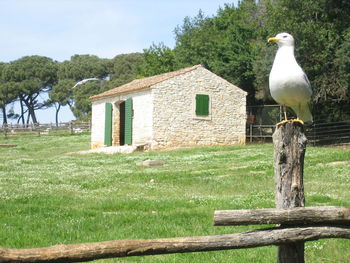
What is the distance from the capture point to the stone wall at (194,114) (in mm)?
28125

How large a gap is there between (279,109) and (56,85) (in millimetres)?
57937

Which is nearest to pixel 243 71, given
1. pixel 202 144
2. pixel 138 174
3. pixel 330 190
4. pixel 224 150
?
pixel 202 144

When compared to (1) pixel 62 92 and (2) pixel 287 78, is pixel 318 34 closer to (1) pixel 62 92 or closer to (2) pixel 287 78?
(2) pixel 287 78

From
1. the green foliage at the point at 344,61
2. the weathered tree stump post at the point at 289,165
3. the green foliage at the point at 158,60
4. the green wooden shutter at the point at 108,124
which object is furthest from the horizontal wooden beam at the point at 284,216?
the green foliage at the point at 158,60

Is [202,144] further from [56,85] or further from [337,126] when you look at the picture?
[56,85]

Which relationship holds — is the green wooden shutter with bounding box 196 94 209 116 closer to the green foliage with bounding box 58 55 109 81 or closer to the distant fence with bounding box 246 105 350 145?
the distant fence with bounding box 246 105 350 145

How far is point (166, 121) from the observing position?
28.2 meters

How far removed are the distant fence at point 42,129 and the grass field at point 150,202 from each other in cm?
3789

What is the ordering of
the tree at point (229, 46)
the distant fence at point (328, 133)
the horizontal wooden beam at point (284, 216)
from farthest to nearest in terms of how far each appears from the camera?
1. the tree at point (229, 46)
2. the distant fence at point (328, 133)
3. the horizontal wooden beam at point (284, 216)

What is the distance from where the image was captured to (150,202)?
9672 mm

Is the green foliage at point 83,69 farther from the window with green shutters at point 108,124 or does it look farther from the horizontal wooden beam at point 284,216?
the horizontal wooden beam at point 284,216

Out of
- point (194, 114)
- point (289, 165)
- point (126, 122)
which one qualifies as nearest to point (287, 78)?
point (289, 165)

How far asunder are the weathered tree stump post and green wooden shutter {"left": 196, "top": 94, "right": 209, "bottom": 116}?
24314mm

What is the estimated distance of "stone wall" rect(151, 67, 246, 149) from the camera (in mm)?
28125
